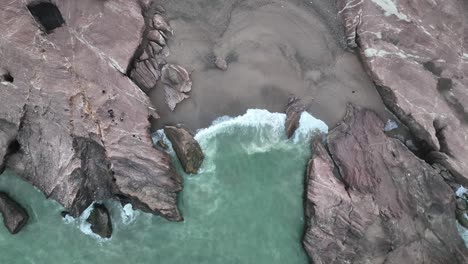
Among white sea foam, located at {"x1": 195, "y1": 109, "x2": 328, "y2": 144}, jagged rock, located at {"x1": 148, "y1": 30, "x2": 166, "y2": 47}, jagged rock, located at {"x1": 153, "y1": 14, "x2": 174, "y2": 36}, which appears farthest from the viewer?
white sea foam, located at {"x1": 195, "y1": 109, "x2": 328, "y2": 144}

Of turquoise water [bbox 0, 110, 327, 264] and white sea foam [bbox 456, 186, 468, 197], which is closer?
turquoise water [bbox 0, 110, 327, 264]

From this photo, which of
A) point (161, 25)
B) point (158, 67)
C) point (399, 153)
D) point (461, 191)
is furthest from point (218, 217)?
point (461, 191)

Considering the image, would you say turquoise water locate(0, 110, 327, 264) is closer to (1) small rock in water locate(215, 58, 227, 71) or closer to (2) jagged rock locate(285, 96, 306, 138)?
(2) jagged rock locate(285, 96, 306, 138)

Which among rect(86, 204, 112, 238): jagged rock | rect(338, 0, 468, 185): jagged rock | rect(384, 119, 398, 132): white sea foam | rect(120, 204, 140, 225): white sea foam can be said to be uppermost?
rect(338, 0, 468, 185): jagged rock

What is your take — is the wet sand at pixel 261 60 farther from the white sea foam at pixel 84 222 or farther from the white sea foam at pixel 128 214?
the white sea foam at pixel 84 222

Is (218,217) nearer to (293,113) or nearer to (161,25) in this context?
(293,113)

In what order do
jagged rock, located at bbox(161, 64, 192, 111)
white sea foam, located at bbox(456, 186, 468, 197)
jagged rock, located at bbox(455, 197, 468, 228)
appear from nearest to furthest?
1. jagged rock, located at bbox(161, 64, 192, 111)
2. jagged rock, located at bbox(455, 197, 468, 228)
3. white sea foam, located at bbox(456, 186, 468, 197)

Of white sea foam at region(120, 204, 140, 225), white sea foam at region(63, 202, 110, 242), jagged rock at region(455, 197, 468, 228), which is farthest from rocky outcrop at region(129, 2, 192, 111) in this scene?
jagged rock at region(455, 197, 468, 228)
